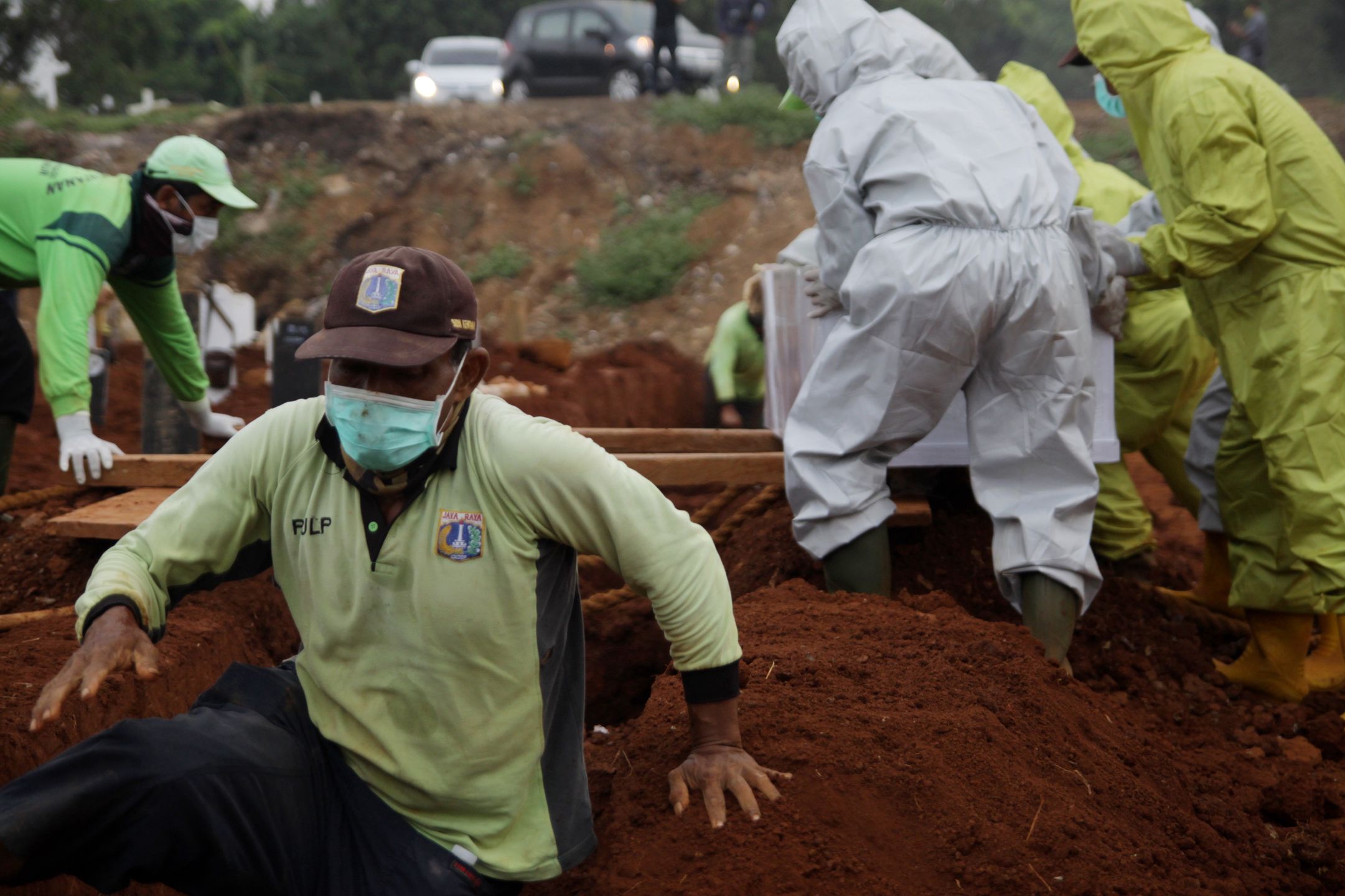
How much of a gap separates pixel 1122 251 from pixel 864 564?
1492mm

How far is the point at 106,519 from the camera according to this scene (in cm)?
477

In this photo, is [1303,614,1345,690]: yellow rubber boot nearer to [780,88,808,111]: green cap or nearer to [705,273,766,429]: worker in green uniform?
[780,88,808,111]: green cap

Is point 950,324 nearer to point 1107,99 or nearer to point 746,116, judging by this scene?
point 1107,99

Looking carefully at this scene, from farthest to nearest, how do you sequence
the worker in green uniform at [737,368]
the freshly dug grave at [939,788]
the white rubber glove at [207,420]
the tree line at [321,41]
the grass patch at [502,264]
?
1. the tree line at [321,41]
2. the grass patch at [502,264]
3. the worker in green uniform at [737,368]
4. the white rubber glove at [207,420]
5. the freshly dug grave at [939,788]

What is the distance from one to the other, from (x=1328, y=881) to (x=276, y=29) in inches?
1093

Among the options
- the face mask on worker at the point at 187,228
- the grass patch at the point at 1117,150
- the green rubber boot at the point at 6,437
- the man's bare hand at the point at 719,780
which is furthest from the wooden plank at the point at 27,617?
the grass patch at the point at 1117,150

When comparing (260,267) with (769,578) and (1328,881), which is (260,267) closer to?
(769,578)

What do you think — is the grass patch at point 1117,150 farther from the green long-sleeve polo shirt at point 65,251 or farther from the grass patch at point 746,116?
the green long-sleeve polo shirt at point 65,251

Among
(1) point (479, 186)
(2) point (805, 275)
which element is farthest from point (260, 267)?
(2) point (805, 275)

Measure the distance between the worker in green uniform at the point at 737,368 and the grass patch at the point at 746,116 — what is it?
31.0 ft

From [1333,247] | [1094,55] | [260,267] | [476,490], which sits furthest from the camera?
[260,267]

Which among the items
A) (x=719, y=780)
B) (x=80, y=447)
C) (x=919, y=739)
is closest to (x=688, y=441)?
(x=80, y=447)

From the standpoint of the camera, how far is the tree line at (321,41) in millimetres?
21172

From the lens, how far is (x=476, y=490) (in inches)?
99.3
